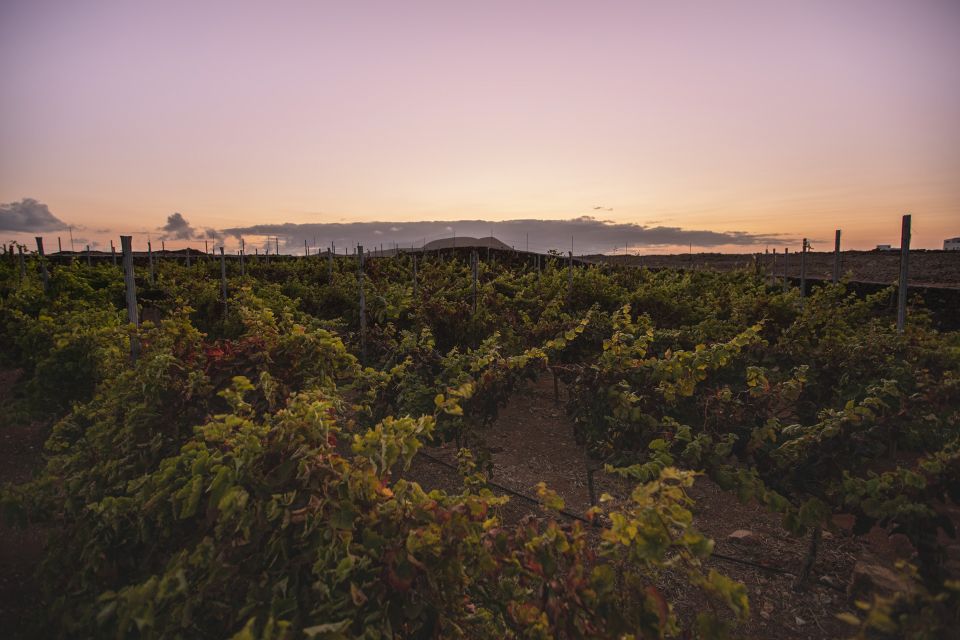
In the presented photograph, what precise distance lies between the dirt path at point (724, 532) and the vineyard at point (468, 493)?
28mm

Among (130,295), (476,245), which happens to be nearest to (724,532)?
(130,295)

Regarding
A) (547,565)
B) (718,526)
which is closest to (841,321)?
(718,526)

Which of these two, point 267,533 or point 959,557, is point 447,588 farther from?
point 959,557

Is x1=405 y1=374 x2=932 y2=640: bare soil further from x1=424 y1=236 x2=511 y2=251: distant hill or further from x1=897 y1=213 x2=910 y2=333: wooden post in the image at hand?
x1=424 y1=236 x2=511 y2=251: distant hill

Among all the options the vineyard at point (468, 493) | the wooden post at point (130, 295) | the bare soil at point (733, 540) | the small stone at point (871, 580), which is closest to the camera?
the vineyard at point (468, 493)

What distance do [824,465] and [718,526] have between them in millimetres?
2147

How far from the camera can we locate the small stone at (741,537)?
488 cm

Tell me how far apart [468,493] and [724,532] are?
375cm

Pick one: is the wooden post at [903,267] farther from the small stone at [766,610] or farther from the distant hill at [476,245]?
Answer: the distant hill at [476,245]

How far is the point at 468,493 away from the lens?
257cm

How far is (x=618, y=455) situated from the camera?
13.1 feet

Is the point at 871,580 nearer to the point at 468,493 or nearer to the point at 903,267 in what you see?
the point at 468,493

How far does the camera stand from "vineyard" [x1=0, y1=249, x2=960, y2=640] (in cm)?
204

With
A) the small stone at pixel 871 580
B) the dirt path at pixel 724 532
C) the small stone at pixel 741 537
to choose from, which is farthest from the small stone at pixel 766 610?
the small stone at pixel 741 537
